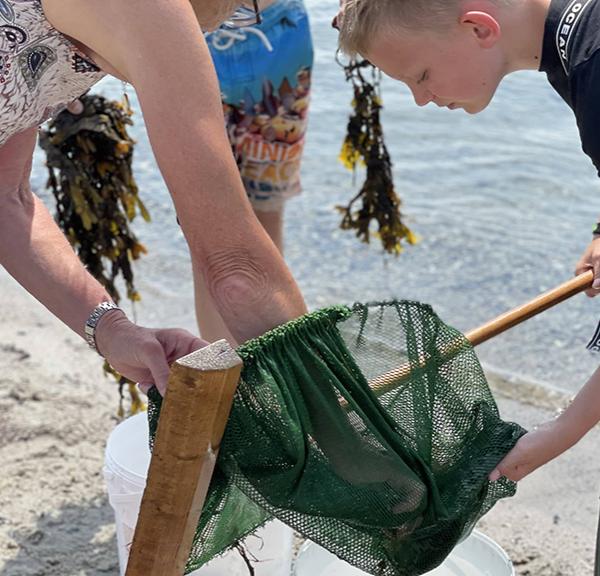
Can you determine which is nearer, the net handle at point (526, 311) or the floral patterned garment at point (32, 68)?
the floral patterned garment at point (32, 68)

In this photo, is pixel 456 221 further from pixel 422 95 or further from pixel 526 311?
pixel 526 311

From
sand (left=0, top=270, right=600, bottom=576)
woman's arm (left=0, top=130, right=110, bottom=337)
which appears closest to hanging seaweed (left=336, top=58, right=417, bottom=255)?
sand (left=0, top=270, right=600, bottom=576)

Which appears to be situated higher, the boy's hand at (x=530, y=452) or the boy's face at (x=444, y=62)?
the boy's face at (x=444, y=62)

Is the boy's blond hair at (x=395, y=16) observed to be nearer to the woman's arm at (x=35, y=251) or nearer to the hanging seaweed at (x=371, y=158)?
the woman's arm at (x=35, y=251)

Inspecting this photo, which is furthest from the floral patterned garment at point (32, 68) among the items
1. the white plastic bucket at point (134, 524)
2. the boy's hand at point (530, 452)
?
the boy's hand at point (530, 452)

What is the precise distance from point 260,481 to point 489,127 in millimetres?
5927

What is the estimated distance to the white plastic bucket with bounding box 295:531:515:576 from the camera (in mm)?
2434

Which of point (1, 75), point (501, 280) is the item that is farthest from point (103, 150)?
point (501, 280)

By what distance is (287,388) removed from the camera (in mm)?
1681

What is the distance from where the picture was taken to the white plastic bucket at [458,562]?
95.8 inches

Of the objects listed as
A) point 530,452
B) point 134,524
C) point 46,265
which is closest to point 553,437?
point 530,452

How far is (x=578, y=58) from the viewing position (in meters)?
2.01

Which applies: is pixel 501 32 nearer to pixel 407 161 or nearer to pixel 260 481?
pixel 260 481

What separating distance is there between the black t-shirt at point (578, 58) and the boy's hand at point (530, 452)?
54 centimetres
